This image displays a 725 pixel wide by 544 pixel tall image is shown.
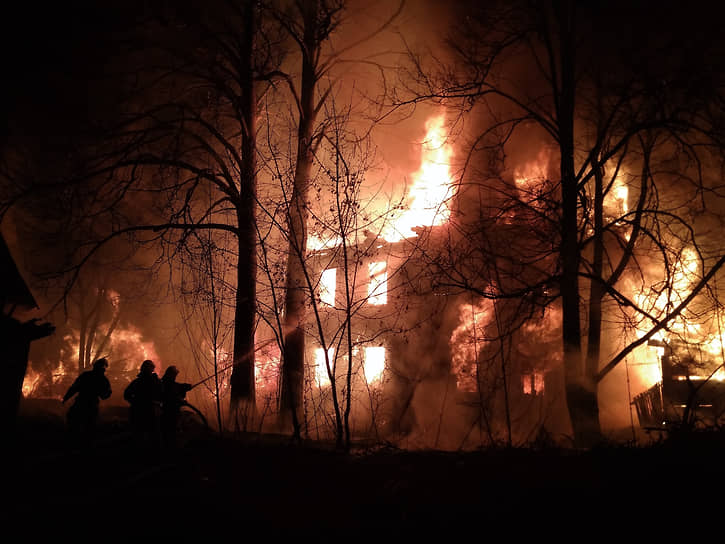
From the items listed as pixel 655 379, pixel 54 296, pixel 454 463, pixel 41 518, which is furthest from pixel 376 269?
pixel 54 296

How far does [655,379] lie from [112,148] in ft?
65.9

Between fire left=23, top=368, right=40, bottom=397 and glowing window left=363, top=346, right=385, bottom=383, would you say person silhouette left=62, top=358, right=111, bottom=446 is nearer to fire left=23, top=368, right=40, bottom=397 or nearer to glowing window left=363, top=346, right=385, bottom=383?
glowing window left=363, top=346, right=385, bottom=383

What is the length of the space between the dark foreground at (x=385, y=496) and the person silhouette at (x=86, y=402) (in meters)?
2.55

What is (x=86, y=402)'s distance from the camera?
881cm

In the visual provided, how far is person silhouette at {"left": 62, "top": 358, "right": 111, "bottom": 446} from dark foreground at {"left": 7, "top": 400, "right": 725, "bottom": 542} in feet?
8.36

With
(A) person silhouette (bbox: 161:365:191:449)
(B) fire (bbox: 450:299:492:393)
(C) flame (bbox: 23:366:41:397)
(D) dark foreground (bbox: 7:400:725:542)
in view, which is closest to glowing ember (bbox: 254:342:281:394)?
(A) person silhouette (bbox: 161:365:191:449)

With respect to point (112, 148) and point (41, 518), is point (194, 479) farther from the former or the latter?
point (112, 148)

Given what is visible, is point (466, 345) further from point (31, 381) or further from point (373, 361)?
point (31, 381)

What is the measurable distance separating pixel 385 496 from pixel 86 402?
665cm

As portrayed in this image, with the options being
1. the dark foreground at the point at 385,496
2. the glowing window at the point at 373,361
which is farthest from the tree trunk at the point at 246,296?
the glowing window at the point at 373,361

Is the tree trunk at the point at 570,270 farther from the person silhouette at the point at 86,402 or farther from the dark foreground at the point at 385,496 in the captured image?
the person silhouette at the point at 86,402

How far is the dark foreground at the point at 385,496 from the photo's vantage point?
14.0 ft

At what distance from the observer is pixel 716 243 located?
16.4 metres

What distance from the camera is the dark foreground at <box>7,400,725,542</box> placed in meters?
4.27
